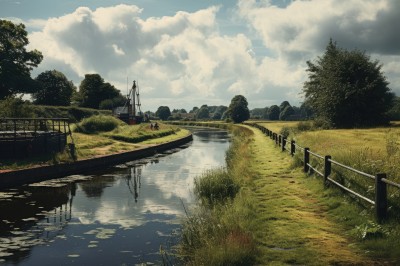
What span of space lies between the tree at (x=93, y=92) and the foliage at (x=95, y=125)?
53212 mm

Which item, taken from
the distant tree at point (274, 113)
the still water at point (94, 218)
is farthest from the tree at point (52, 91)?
the distant tree at point (274, 113)

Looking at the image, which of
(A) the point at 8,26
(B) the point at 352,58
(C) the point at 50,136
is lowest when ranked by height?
(C) the point at 50,136

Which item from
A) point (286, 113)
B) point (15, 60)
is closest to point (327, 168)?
point (15, 60)

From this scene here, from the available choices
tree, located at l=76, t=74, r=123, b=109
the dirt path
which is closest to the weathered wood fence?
the dirt path

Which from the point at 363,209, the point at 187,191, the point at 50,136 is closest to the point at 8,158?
the point at 50,136

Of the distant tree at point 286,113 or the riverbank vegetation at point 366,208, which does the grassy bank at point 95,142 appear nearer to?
the riverbank vegetation at point 366,208

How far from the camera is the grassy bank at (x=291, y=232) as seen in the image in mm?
7090

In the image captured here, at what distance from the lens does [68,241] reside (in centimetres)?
1047

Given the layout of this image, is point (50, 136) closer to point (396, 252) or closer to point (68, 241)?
point (68, 241)

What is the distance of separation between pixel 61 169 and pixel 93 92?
250ft

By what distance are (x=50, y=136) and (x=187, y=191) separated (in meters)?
11.7

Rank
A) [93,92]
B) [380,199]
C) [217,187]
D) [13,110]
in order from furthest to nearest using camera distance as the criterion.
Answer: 1. [93,92]
2. [13,110]
3. [217,187]
4. [380,199]

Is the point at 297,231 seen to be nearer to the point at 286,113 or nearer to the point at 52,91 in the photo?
the point at 52,91

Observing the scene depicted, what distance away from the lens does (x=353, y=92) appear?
123 ft
